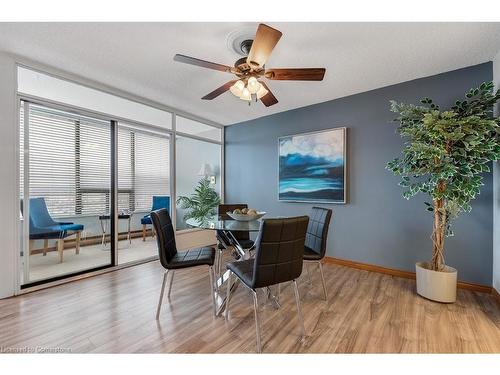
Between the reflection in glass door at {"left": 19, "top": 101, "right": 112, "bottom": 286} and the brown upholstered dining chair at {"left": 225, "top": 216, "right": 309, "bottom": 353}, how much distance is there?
256 centimetres

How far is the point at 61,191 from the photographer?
2891 millimetres

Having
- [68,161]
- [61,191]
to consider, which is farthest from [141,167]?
[61,191]

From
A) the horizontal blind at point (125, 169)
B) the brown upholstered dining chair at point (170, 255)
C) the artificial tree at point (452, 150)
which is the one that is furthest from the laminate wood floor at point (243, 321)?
the horizontal blind at point (125, 169)

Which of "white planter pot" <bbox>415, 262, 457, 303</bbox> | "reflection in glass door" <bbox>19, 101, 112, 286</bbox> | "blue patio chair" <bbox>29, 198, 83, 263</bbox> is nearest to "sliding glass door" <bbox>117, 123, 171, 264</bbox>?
"reflection in glass door" <bbox>19, 101, 112, 286</bbox>

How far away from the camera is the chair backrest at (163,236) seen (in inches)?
79.7

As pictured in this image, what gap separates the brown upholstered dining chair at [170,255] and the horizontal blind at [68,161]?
5.06 feet

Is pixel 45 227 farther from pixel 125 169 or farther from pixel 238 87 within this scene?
pixel 238 87

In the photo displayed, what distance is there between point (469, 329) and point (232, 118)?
424cm

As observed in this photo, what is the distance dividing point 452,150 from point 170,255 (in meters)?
2.92

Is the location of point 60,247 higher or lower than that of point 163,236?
lower

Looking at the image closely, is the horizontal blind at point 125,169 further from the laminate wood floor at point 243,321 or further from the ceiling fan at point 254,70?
the ceiling fan at point 254,70

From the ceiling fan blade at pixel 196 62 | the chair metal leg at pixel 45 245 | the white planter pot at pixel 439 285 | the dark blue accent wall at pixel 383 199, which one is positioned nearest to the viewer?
the ceiling fan blade at pixel 196 62

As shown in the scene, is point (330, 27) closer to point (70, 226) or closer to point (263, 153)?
point (263, 153)
